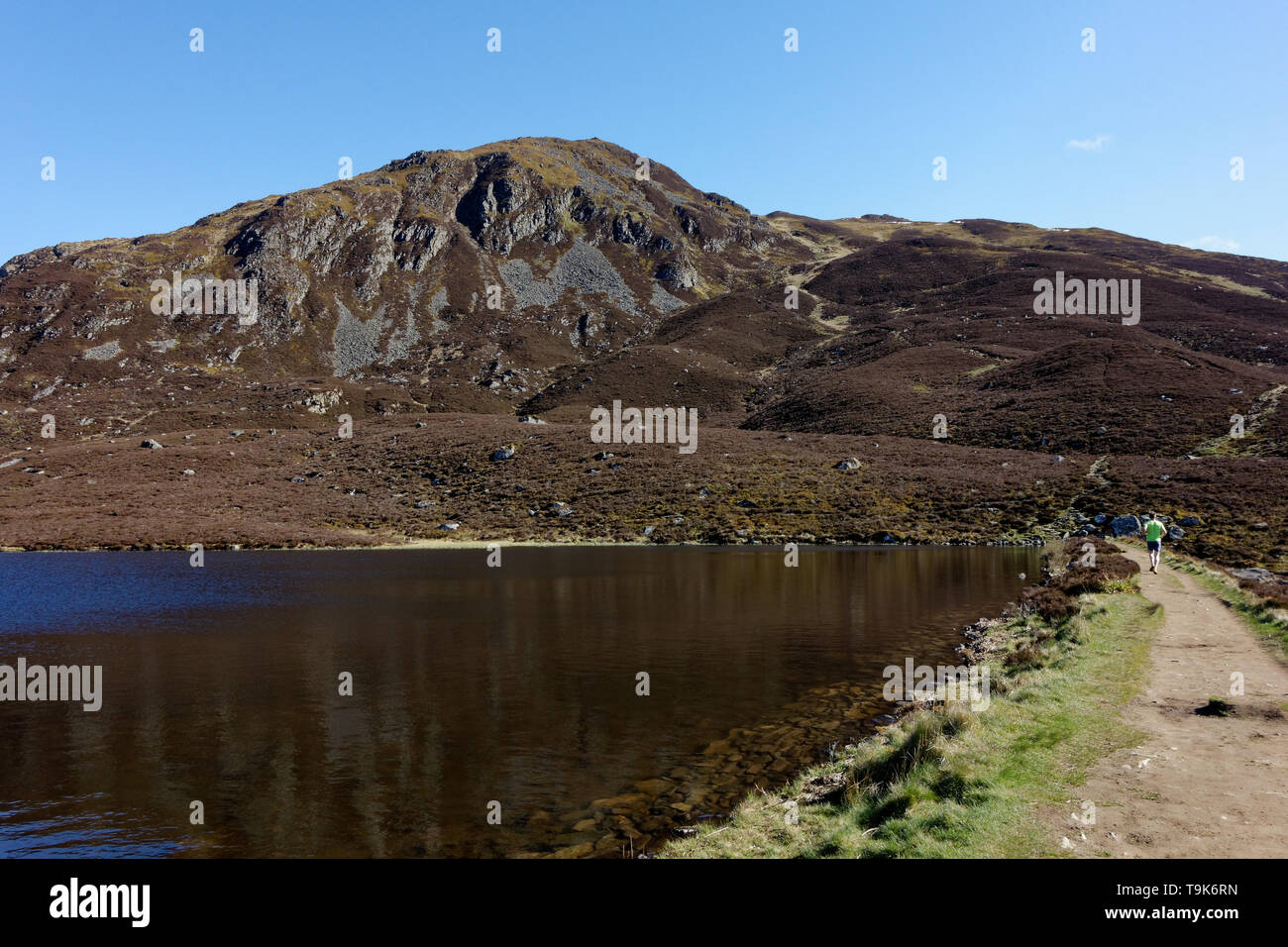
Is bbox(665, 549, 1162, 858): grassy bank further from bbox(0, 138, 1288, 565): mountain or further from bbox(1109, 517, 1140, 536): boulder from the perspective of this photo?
bbox(1109, 517, 1140, 536): boulder

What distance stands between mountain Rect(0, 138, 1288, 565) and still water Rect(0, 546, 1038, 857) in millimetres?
29491

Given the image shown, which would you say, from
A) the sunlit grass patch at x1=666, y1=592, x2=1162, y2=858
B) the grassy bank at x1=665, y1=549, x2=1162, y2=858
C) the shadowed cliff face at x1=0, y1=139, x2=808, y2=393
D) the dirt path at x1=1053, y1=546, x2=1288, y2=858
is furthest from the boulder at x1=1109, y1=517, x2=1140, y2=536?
the shadowed cliff face at x1=0, y1=139, x2=808, y2=393

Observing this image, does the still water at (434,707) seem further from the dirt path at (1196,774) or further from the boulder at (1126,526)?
the boulder at (1126,526)

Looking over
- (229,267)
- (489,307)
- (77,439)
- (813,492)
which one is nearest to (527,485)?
(813,492)

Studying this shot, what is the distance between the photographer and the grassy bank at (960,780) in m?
9.19

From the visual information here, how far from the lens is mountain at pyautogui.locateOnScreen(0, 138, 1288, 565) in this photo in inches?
2608

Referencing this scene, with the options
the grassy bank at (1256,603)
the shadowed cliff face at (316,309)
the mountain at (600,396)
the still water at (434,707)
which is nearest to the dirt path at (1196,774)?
the grassy bank at (1256,603)

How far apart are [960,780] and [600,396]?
12800 centimetres

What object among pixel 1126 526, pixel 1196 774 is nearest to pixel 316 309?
pixel 1126 526

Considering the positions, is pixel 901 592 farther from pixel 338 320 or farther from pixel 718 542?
pixel 338 320

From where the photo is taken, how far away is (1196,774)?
10.6m

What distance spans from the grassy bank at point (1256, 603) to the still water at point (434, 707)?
8.17 meters

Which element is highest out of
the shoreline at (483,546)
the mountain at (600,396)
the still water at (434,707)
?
the mountain at (600,396)

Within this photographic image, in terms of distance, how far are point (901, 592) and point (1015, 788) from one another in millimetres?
26556
